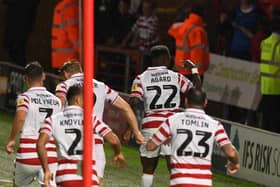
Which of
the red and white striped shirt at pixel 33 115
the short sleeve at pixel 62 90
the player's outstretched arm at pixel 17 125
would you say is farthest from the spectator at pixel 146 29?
the player's outstretched arm at pixel 17 125

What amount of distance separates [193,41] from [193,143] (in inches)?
346

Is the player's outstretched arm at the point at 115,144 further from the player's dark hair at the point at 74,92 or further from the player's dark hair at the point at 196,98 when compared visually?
the player's dark hair at the point at 196,98

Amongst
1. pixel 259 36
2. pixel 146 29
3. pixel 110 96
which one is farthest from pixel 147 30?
pixel 110 96

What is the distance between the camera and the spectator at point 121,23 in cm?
2508

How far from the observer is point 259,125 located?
21516 mm

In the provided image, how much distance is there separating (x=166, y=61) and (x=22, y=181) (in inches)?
95.7

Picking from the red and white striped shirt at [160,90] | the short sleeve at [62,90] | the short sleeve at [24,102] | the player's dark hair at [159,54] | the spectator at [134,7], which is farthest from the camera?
the spectator at [134,7]

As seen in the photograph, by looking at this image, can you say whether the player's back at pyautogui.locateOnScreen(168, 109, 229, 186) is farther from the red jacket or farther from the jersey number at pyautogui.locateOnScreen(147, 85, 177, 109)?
the red jacket

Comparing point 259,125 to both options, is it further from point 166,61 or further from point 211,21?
point 166,61

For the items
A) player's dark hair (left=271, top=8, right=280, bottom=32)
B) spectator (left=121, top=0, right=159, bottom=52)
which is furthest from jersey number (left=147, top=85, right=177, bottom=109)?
spectator (left=121, top=0, right=159, bottom=52)

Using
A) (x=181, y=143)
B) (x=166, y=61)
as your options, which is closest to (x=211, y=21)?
(x=166, y=61)

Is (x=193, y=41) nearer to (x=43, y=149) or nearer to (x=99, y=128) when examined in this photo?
(x=99, y=128)

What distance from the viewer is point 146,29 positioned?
79.0 feet

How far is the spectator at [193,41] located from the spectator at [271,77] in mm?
1356
